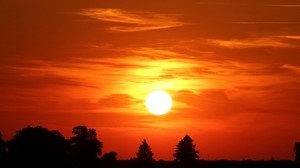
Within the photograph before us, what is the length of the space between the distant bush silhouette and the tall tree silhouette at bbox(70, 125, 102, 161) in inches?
184

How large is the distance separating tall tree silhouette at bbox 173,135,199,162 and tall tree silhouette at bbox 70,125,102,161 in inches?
1128

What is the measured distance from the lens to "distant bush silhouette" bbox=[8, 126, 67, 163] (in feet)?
514

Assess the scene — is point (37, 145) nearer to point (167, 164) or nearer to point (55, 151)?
point (55, 151)

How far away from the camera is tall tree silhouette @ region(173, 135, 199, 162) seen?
193 m

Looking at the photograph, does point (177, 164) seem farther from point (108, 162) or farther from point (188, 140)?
point (108, 162)

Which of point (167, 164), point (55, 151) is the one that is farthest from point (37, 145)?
point (167, 164)

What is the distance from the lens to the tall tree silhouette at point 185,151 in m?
193

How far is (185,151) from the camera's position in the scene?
636ft

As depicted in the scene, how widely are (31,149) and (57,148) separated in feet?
16.0

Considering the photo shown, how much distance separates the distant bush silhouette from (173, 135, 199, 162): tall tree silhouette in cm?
3839

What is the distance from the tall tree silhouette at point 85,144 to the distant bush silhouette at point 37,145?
467 cm

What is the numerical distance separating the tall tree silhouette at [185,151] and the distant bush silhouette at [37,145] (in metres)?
38.4

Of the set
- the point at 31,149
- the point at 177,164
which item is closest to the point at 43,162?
the point at 31,149

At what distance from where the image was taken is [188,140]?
19412 cm
